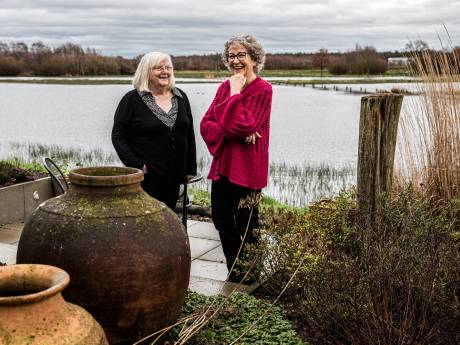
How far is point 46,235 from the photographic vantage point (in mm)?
3232

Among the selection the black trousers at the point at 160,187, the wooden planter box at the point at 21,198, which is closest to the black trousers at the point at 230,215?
the black trousers at the point at 160,187

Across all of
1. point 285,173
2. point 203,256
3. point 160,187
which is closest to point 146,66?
point 160,187

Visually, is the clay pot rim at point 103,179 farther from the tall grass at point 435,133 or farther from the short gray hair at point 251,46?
the tall grass at point 435,133

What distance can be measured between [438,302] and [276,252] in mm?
1293

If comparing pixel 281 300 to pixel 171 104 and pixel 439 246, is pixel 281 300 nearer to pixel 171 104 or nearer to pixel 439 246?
pixel 439 246

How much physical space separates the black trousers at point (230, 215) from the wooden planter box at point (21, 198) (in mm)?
3062

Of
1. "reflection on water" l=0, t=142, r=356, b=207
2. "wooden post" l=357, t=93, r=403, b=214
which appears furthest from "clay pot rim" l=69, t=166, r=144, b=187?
"reflection on water" l=0, t=142, r=356, b=207

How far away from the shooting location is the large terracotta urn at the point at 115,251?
3100 mm

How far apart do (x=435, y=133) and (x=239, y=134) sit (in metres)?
2.53

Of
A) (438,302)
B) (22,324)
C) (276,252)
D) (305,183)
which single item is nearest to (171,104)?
(276,252)

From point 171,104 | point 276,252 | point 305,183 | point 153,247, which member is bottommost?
point 305,183

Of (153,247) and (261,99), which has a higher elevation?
(261,99)

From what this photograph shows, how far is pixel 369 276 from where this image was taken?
3543mm

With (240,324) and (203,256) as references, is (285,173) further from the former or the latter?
(240,324)
